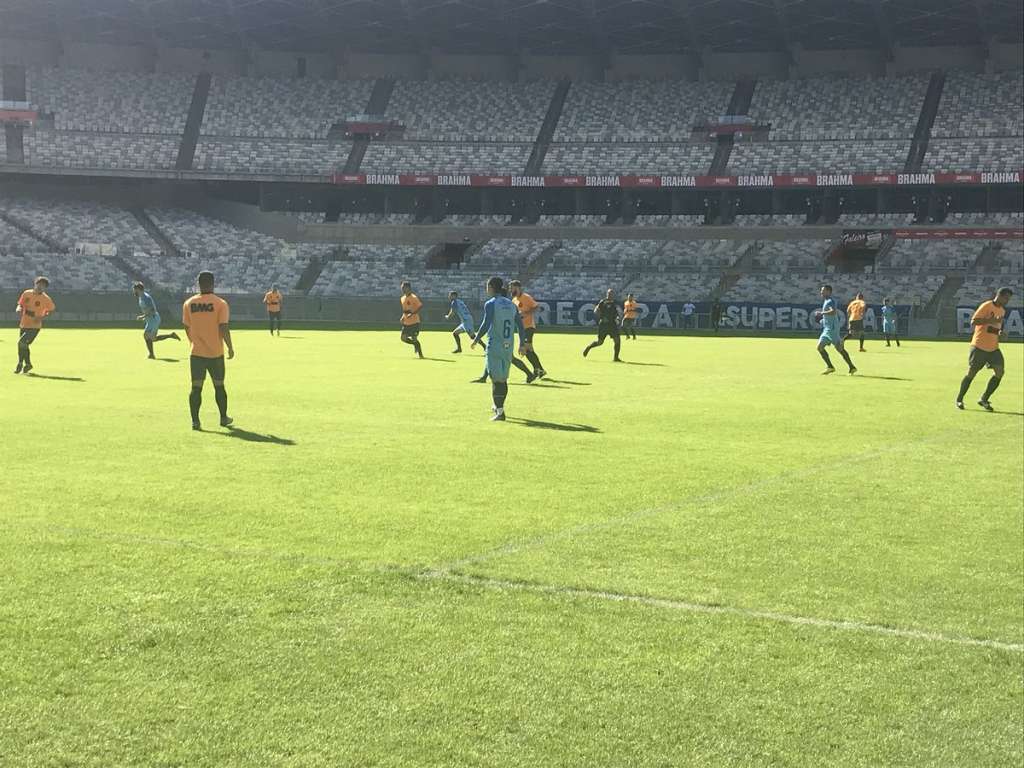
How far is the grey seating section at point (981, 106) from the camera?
67.5 meters

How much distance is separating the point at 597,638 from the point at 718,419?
11.5 meters

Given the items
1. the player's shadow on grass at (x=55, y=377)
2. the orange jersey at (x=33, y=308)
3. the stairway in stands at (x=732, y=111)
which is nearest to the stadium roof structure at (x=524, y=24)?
the stairway in stands at (x=732, y=111)

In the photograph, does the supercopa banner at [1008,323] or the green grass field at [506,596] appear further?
the supercopa banner at [1008,323]

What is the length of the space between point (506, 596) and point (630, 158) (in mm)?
67482

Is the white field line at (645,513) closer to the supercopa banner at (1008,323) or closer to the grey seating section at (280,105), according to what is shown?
the supercopa banner at (1008,323)

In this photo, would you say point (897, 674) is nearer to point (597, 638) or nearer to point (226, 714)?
point (597, 638)

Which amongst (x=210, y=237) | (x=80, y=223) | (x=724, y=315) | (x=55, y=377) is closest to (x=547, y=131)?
(x=724, y=315)

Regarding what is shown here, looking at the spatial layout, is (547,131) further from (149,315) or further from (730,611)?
(730,611)

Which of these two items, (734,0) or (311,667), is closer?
(311,667)

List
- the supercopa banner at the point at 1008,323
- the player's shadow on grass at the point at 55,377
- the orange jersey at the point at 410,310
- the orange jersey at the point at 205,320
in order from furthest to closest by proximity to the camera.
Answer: the supercopa banner at the point at 1008,323
the orange jersey at the point at 410,310
the player's shadow on grass at the point at 55,377
the orange jersey at the point at 205,320

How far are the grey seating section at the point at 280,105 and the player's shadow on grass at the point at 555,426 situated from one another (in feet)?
204

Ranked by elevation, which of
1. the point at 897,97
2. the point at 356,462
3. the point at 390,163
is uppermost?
the point at 897,97

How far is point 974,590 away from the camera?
7438mm

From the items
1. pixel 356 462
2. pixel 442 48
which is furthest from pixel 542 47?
pixel 356 462
